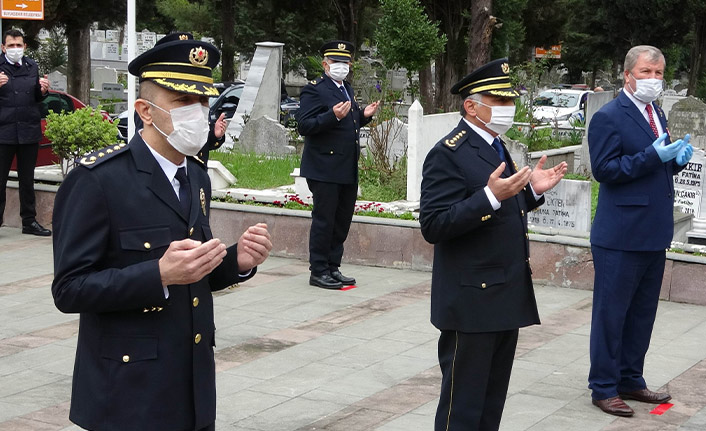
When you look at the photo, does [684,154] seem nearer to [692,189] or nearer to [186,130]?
[186,130]

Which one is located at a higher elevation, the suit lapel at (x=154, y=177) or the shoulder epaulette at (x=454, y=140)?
the shoulder epaulette at (x=454, y=140)

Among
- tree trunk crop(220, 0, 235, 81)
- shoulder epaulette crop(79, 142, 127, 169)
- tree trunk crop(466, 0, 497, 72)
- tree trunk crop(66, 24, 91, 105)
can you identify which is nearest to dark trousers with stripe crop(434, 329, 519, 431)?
shoulder epaulette crop(79, 142, 127, 169)

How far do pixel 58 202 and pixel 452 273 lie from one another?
1.98 meters

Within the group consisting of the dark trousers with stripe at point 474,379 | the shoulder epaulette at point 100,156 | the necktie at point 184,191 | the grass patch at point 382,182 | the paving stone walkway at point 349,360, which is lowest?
the paving stone walkway at point 349,360

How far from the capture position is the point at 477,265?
Result: 4.80 metres

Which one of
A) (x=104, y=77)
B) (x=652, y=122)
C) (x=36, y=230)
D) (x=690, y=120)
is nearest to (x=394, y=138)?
(x=36, y=230)

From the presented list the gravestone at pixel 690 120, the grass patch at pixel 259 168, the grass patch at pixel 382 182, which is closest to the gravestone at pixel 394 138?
the grass patch at pixel 382 182

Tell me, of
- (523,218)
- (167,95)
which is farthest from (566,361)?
(167,95)

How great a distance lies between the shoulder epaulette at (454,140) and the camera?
482 cm

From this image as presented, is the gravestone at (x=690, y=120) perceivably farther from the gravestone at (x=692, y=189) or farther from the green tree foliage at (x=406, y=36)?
the gravestone at (x=692, y=189)

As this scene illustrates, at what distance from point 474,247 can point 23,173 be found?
833cm

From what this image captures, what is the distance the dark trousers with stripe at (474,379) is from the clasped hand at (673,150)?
165 cm

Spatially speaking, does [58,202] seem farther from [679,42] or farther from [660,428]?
[679,42]

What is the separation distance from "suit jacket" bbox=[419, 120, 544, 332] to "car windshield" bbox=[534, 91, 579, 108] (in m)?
27.5
